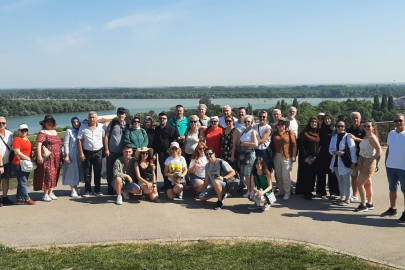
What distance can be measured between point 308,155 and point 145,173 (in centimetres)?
329

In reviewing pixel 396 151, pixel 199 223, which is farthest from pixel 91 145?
pixel 396 151

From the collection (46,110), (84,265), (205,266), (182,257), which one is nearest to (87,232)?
(84,265)

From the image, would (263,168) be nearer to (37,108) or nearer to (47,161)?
(47,161)

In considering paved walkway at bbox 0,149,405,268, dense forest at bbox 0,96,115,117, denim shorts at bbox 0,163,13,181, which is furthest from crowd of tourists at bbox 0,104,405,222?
dense forest at bbox 0,96,115,117

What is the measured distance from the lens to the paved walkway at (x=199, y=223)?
538cm

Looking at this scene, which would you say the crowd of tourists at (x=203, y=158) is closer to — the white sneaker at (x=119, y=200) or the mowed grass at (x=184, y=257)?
the white sneaker at (x=119, y=200)

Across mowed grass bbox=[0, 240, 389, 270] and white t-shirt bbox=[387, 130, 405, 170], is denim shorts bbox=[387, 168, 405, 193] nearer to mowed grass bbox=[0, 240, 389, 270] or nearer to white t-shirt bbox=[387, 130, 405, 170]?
white t-shirt bbox=[387, 130, 405, 170]

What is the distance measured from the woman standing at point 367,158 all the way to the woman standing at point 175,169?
3296 millimetres

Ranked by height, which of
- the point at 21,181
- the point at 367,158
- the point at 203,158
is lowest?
the point at 21,181

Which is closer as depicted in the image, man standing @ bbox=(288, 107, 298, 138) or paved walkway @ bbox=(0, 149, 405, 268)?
paved walkway @ bbox=(0, 149, 405, 268)

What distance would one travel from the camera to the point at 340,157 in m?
6.93

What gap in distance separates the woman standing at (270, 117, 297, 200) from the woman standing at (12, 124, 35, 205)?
480 centimetres

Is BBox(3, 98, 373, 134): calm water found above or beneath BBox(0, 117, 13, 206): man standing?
beneath

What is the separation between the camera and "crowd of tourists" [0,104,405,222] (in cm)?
691
